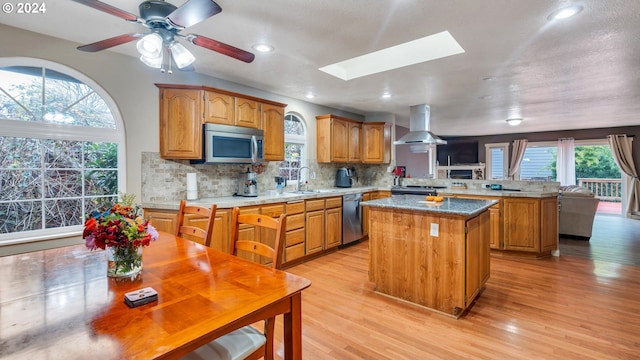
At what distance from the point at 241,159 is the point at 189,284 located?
8.32 feet

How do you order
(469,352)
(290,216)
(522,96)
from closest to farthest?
(469,352), (290,216), (522,96)

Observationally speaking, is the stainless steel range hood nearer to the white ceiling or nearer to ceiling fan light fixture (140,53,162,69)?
the white ceiling

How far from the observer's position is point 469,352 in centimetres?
203

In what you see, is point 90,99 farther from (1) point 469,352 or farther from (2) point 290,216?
(1) point 469,352

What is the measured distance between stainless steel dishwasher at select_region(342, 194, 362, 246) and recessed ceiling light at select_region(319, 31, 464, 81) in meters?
1.86

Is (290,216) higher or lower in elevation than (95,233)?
lower

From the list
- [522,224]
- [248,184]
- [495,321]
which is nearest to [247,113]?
[248,184]

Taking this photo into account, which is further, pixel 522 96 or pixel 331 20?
pixel 522 96

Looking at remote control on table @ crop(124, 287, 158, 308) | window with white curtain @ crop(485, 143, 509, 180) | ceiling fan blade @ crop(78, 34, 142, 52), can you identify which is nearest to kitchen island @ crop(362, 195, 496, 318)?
remote control on table @ crop(124, 287, 158, 308)

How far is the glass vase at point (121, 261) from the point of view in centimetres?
130

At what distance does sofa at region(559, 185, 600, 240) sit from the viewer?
505 centimetres

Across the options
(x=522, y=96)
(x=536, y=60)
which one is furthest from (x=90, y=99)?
(x=522, y=96)

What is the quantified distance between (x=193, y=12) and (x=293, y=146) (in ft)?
11.1

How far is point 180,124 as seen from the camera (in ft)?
10.7
